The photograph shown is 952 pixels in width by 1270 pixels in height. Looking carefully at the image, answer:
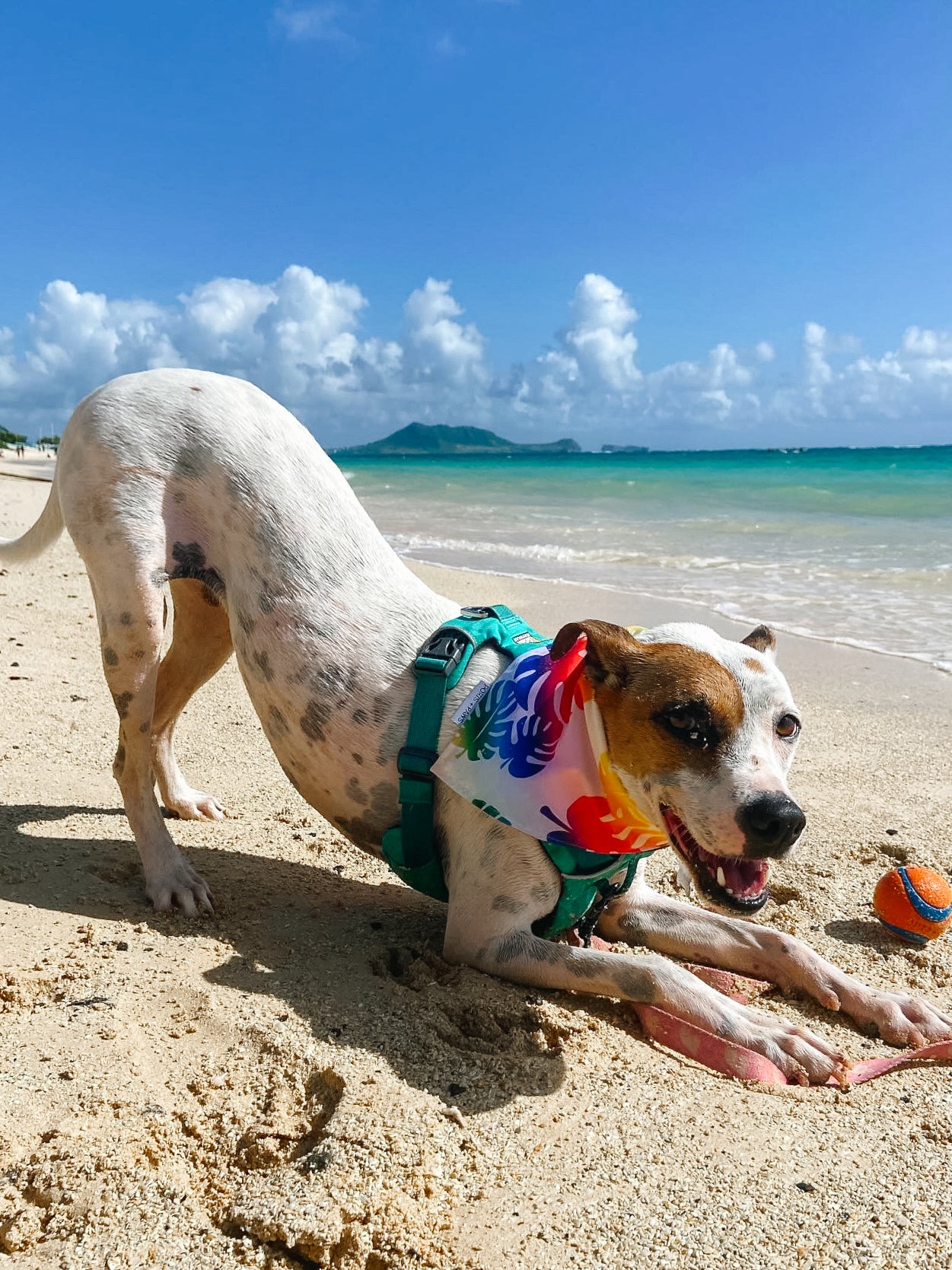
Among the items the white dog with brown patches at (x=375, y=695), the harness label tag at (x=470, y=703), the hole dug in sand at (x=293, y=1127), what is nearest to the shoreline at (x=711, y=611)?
the white dog with brown patches at (x=375, y=695)

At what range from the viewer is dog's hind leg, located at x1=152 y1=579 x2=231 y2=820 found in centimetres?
399

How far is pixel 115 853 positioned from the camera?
12.3 ft

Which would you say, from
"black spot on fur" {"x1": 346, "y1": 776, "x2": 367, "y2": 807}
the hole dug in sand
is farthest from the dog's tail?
the hole dug in sand

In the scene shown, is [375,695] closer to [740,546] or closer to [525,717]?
[525,717]

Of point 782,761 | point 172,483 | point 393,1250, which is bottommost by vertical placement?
point 393,1250

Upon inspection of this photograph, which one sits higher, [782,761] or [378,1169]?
[782,761]

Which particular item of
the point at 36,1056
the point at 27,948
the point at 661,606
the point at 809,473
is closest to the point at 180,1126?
the point at 36,1056

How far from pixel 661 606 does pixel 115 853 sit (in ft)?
19.6

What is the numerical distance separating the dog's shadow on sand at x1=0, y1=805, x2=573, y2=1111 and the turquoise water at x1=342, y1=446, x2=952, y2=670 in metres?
5.07

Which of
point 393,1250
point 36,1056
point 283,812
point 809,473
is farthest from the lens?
point 809,473

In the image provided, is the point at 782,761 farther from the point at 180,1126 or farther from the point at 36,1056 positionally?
the point at 36,1056

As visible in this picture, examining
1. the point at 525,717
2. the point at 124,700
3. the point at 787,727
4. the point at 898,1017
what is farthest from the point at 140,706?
the point at 898,1017

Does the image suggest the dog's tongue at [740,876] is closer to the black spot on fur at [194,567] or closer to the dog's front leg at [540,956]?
the dog's front leg at [540,956]

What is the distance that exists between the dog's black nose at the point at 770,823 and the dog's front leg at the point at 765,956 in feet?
2.89
